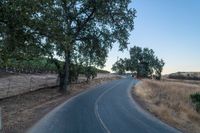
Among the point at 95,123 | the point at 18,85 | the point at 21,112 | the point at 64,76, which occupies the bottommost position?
the point at 95,123

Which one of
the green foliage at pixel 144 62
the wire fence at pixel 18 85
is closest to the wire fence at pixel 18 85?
the wire fence at pixel 18 85

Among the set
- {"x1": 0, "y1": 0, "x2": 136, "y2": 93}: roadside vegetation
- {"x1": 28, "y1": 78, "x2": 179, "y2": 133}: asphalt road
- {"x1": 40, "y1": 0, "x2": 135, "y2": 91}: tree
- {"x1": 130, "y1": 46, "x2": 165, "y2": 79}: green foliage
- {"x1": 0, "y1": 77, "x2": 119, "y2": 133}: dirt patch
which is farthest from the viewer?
{"x1": 130, "y1": 46, "x2": 165, "y2": 79}: green foliage

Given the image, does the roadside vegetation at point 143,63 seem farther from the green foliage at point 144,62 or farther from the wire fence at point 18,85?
the wire fence at point 18,85

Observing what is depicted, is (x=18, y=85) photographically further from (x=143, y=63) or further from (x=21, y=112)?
(x=143, y=63)

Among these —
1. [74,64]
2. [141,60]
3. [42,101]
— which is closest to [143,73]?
[141,60]

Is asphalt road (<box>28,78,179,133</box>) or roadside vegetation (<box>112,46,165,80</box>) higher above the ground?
roadside vegetation (<box>112,46,165,80</box>)

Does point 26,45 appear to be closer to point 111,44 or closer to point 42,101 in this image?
point 42,101

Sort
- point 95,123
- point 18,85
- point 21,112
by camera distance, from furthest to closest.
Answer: point 18,85
point 21,112
point 95,123

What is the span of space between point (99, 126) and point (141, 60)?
171m

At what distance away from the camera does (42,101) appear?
117ft

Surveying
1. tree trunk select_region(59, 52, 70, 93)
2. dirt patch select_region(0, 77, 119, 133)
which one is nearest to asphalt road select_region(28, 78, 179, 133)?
dirt patch select_region(0, 77, 119, 133)

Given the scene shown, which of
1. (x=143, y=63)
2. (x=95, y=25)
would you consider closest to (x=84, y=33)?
(x=95, y=25)

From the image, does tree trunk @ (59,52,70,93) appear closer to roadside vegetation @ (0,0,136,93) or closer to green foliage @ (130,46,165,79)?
roadside vegetation @ (0,0,136,93)

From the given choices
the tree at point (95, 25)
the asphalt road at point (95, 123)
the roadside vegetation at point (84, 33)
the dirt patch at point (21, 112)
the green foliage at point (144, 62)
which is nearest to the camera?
the asphalt road at point (95, 123)
